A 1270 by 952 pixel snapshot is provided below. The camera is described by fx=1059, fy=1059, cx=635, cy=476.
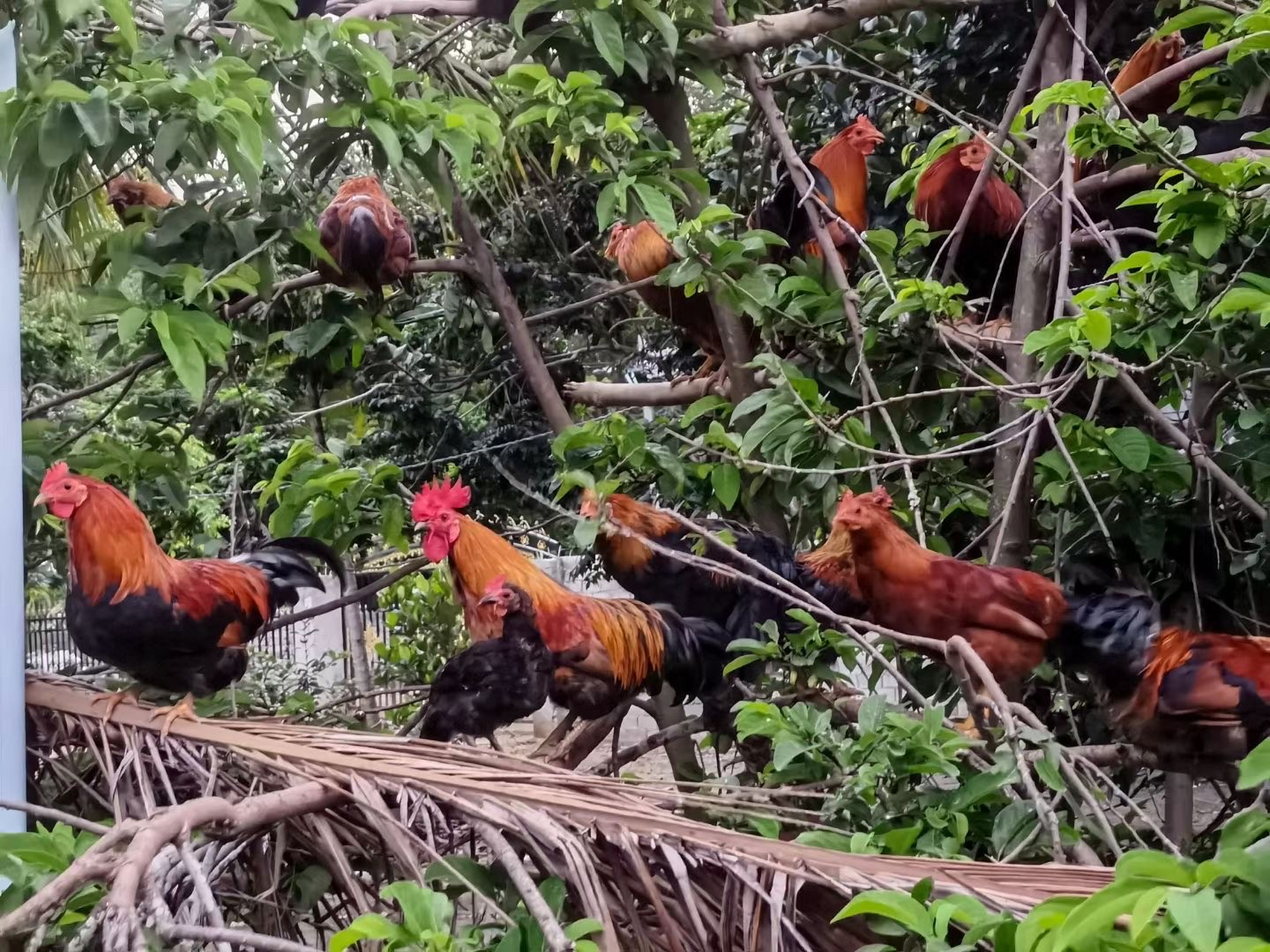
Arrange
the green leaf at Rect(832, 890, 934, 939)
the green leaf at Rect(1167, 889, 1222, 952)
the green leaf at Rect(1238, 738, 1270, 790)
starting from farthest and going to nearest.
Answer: the green leaf at Rect(832, 890, 934, 939)
the green leaf at Rect(1238, 738, 1270, 790)
the green leaf at Rect(1167, 889, 1222, 952)

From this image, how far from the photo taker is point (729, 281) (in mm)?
1985

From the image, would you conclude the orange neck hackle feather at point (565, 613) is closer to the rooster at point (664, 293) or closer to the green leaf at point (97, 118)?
the rooster at point (664, 293)

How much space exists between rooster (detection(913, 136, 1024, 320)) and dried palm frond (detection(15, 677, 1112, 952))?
1.56m

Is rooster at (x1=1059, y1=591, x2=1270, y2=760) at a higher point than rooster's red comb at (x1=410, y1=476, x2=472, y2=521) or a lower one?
lower

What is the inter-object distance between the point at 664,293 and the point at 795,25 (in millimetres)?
695

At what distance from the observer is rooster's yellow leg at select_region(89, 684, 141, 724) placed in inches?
69.1

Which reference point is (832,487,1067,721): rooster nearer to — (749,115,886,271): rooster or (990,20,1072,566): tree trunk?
(990,20,1072,566): tree trunk

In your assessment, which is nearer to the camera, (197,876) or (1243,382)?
(197,876)

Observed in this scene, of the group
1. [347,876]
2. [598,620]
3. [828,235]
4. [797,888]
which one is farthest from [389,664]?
[797,888]

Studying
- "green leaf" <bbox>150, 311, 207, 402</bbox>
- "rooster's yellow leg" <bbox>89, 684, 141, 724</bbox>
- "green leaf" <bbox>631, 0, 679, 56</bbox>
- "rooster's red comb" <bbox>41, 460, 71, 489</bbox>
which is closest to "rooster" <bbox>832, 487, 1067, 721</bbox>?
"green leaf" <bbox>631, 0, 679, 56</bbox>

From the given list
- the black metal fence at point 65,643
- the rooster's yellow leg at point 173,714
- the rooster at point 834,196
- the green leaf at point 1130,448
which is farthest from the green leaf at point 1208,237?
the black metal fence at point 65,643

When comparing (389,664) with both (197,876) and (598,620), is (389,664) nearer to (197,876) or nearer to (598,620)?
(598,620)

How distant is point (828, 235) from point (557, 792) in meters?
1.43

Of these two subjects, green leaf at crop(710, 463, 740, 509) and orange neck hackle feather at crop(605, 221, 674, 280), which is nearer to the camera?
green leaf at crop(710, 463, 740, 509)
